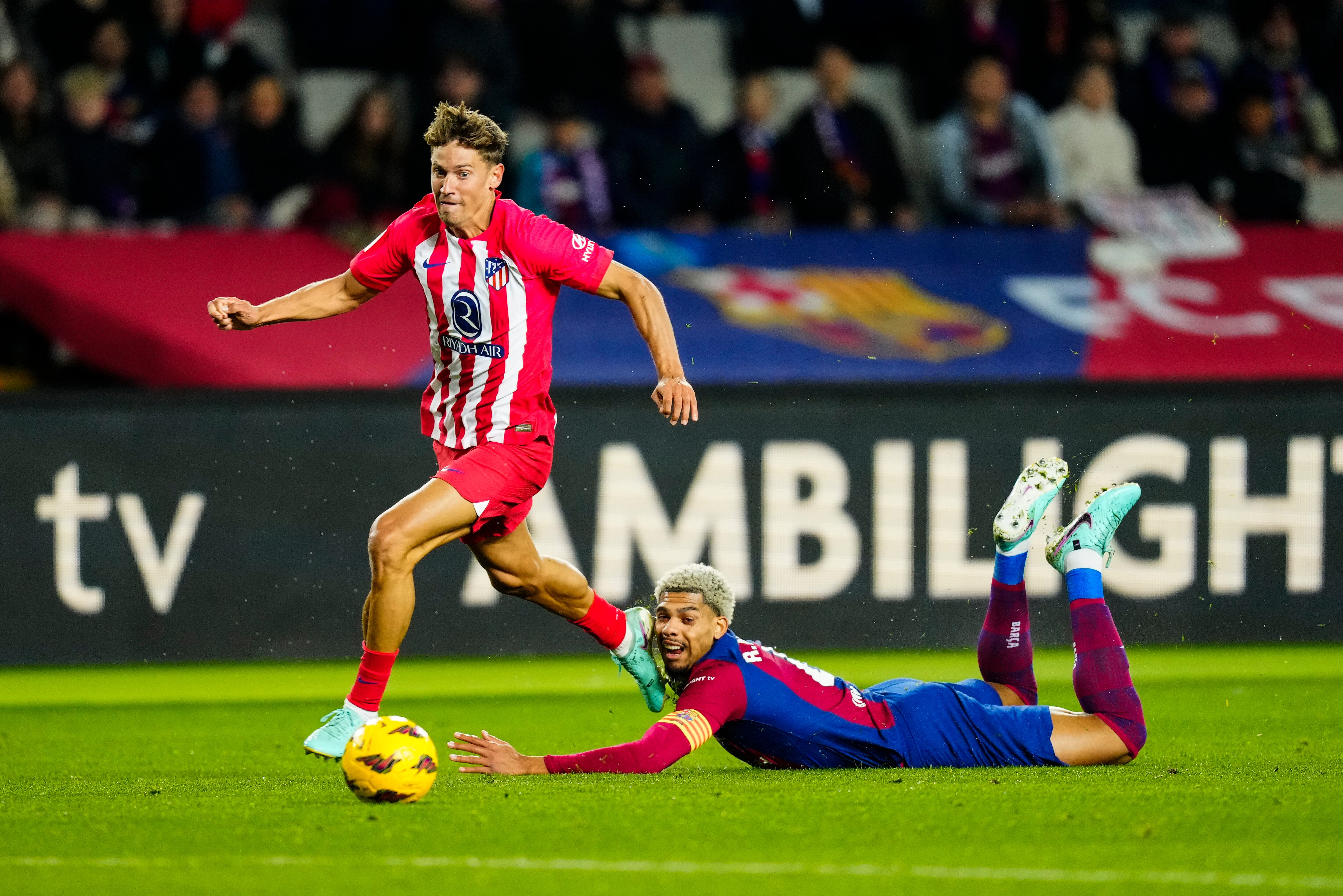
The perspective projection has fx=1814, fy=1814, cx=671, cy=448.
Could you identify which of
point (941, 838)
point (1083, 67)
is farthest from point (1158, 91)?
point (941, 838)

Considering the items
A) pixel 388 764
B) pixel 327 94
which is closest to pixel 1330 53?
pixel 327 94

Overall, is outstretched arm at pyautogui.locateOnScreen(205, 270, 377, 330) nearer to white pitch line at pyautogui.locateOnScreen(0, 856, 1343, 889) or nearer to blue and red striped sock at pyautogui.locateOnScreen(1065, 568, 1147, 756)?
white pitch line at pyautogui.locateOnScreen(0, 856, 1343, 889)

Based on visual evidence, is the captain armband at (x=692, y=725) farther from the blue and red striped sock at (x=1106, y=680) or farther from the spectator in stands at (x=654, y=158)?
the spectator in stands at (x=654, y=158)

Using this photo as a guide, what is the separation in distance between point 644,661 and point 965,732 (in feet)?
4.58

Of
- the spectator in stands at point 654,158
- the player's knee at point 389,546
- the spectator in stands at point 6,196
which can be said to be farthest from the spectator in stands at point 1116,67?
the player's knee at point 389,546

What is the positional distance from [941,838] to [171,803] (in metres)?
2.32

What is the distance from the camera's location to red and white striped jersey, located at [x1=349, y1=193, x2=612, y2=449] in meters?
6.20

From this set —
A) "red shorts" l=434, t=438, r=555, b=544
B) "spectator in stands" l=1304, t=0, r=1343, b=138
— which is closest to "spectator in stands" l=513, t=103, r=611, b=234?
"red shorts" l=434, t=438, r=555, b=544

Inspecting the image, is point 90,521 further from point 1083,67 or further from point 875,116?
point 1083,67

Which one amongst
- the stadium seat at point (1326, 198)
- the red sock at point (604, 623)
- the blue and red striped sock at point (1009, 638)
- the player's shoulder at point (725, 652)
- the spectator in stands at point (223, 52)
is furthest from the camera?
the stadium seat at point (1326, 198)

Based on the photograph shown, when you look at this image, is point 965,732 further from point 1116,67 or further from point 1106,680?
point 1116,67

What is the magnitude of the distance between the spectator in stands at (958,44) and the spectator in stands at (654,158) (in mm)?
1886

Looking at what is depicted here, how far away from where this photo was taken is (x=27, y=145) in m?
11.3

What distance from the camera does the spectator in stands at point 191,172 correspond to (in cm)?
1150
